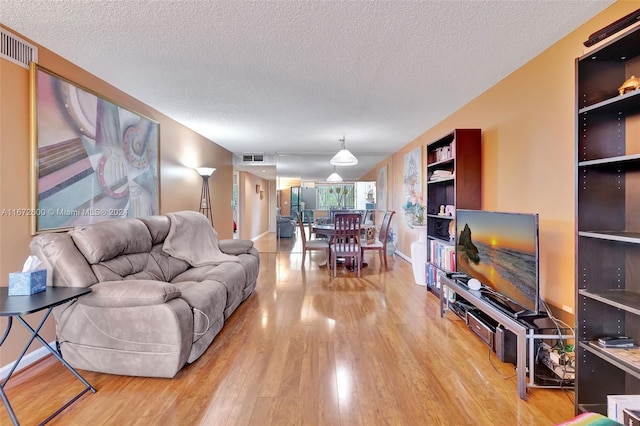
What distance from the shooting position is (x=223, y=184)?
6168 millimetres

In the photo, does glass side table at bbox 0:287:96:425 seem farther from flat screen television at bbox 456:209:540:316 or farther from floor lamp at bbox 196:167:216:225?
floor lamp at bbox 196:167:216:225

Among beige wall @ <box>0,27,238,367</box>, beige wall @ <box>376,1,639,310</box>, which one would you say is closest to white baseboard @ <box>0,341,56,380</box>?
beige wall @ <box>0,27,238,367</box>

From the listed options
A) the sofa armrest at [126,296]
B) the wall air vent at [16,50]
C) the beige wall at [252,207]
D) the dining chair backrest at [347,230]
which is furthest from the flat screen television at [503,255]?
the beige wall at [252,207]

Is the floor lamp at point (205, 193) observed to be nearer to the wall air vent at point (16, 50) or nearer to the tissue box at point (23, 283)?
the wall air vent at point (16, 50)

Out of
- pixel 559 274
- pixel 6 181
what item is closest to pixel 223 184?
pixel 6 181

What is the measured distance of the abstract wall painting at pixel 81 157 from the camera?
2197 millimetres

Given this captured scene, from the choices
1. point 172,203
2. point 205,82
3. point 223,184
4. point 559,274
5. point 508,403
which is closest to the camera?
point 508,403

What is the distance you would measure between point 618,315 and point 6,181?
12.6 feet

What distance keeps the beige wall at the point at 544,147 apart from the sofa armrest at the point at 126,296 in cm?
281

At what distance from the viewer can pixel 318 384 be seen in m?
1.89

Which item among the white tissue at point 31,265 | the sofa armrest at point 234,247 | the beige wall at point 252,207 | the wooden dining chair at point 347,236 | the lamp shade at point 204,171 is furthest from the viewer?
the beige wall at point 252,207

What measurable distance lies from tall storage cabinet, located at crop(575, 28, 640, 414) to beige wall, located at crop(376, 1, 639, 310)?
383 millimetres

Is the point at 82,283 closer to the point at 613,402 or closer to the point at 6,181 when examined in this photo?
the point at 6,181

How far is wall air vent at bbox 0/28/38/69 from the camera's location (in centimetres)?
196
